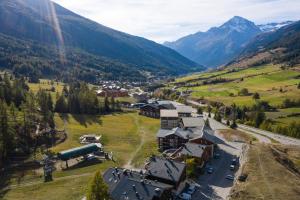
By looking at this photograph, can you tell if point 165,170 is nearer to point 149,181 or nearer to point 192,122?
point 149,181

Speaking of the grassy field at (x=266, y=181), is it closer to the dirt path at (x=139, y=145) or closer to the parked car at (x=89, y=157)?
the dirt path at (x=139, y=145)

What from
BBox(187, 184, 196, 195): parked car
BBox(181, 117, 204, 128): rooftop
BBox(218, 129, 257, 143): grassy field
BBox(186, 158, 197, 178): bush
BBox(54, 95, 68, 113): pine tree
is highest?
BBox(54, 95, 68, 113): pine tree

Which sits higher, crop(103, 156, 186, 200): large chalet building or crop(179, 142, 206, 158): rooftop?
crop(179, 142, 206, 158): rooftop

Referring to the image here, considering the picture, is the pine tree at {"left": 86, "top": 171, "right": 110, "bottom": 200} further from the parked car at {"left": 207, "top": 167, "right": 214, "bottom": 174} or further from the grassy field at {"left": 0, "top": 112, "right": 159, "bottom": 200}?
the parked car at {"left": 207, "top": 167, "right": 214, "bottom": 174}

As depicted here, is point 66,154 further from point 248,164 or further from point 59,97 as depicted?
point 59,97

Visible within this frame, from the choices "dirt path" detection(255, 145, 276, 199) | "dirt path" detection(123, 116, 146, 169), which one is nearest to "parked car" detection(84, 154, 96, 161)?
"dirt path" detection(123, 116, 146, 169)

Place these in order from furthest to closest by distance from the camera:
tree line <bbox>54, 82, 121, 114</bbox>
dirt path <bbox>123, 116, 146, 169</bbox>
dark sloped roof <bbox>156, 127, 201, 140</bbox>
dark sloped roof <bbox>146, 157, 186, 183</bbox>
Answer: tree line <bbox>54, 82, 121, 114</bbox> < dark sloped roof <bbox>156, 127, 201, 140</bbox> < dirt path <bbox>123, 116, 146, 169</bbox> < dark sloped roof <bbox>146, 157, 186, 183</bbox>
